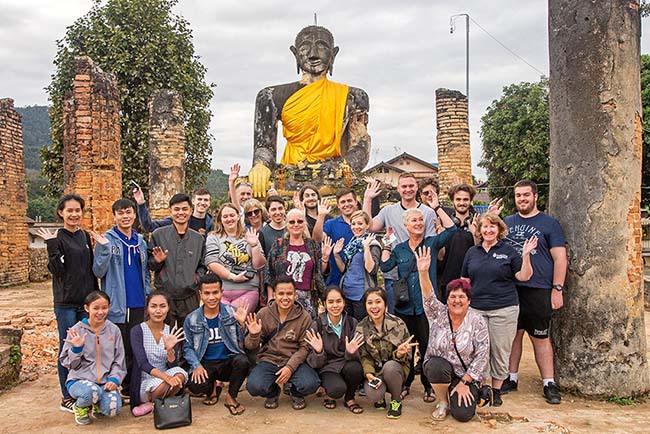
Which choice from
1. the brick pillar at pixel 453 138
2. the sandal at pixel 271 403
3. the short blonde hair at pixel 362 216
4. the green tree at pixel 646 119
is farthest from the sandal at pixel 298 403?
the green tree at pixel 646 119

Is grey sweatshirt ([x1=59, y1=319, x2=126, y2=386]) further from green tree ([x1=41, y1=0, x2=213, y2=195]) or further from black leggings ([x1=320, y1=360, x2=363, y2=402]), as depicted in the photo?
green tree ([x1=41, y1=0, x2=213, y2=195])

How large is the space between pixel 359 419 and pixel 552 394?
1.57m

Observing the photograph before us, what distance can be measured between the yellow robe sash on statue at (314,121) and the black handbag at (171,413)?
737 centimetres

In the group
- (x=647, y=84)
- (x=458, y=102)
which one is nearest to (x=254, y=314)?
(x=458, y=102)

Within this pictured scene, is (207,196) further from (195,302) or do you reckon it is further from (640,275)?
(640,275)

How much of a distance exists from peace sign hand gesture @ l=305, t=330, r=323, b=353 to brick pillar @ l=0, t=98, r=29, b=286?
40.1 feet

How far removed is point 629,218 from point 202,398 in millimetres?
3705

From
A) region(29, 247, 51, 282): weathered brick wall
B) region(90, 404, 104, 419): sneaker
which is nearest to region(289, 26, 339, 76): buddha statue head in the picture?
region(90, 404, 104, 419): sneaker

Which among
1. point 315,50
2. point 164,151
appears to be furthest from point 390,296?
point 164,151

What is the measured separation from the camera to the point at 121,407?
4723mm

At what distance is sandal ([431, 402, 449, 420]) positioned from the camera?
A: 14.6ft

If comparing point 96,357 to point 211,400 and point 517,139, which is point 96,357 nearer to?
point 211,400

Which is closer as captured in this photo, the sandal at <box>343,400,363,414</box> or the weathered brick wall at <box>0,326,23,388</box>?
the sandal at <box>343,400,363,414</box>

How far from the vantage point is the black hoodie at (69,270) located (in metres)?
4.83
